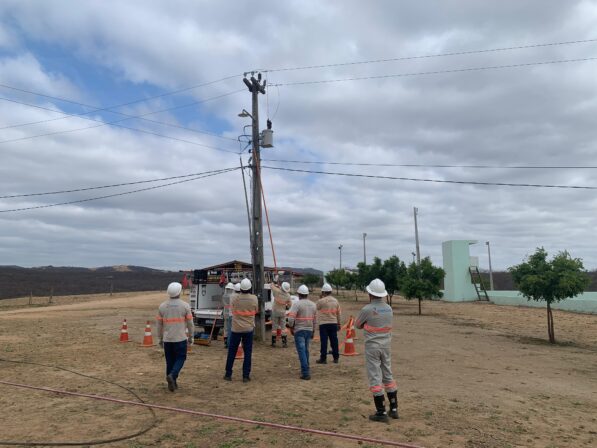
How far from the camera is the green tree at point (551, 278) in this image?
1572cm

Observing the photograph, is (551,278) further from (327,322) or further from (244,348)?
(244,348)

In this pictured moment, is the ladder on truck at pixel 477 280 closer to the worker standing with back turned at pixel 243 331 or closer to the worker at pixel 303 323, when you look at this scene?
the worker at pixel 303 323

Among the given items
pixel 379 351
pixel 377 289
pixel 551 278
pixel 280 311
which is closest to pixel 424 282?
pixel 551 278

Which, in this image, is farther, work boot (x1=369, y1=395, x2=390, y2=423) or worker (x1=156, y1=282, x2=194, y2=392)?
worker (x1=156, y1=282, x2=194, y2=392)

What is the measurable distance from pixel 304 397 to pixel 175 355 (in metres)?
2.29

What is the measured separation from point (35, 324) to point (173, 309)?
592 inches

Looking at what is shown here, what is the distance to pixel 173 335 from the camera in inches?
319

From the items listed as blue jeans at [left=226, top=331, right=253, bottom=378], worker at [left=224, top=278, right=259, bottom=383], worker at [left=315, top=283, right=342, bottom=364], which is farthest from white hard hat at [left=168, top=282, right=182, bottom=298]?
worker at [left=315, top=283, right=342, bottom=364]

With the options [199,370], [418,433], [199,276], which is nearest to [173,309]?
[199,370]

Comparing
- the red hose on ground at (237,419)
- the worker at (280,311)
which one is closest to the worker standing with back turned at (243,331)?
the red hose on ground at (237,419)

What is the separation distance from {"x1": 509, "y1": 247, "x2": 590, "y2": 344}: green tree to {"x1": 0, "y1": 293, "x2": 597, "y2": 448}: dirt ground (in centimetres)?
207

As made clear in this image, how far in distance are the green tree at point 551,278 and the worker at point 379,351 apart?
1136 cm

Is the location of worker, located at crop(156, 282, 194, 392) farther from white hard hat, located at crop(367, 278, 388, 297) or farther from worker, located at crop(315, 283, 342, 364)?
worker, located at crop(315, 283, 342, 364)

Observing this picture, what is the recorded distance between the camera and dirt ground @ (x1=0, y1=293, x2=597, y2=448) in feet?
18.8
